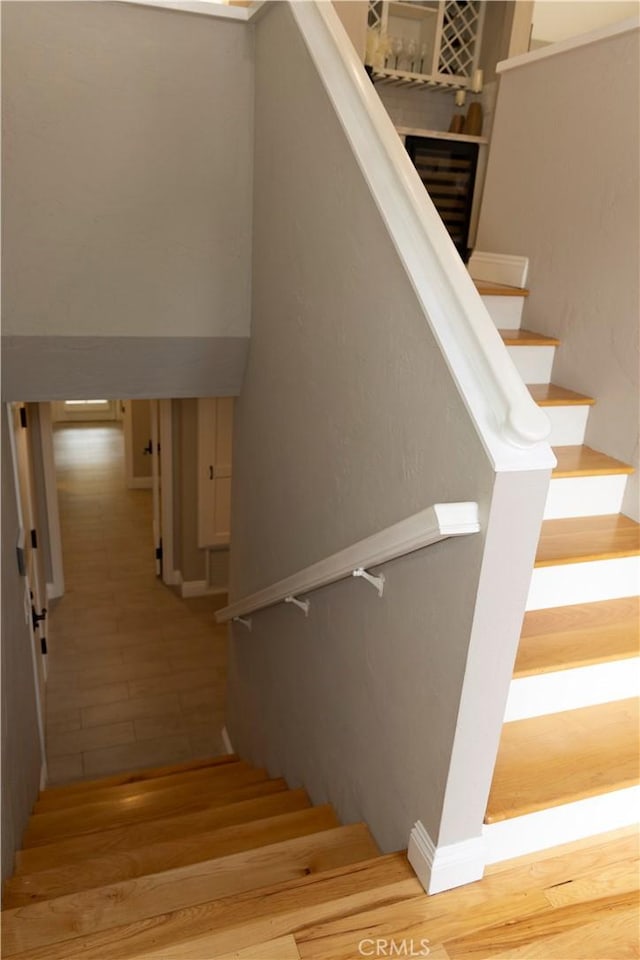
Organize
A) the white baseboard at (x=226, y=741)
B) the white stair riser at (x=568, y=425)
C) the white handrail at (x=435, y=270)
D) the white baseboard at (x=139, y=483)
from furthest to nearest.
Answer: the white baseboard at (x=139, y=483) → the white baseboard at (x=226, y=741) → the white stair riser at (x=568, y=425) → the white handrail at (x=435, y=270)

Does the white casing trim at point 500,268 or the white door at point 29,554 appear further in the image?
the white door at point 29,554

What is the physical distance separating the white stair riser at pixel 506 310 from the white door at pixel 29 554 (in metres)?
2.08

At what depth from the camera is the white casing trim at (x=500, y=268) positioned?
9.54 ft

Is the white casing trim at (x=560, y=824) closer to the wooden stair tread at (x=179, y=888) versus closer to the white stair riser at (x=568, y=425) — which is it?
the wooden stair tread at (x=179, y=888)

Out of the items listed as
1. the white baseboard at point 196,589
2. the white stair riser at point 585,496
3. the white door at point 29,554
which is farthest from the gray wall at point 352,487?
the white baseboard at point 196,589

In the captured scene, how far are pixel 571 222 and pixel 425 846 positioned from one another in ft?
7.24

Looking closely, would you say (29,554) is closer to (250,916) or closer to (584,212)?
(250,916)

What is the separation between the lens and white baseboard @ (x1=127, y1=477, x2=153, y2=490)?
7.75 metres

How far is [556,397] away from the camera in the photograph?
251cm

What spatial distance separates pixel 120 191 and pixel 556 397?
1765mm

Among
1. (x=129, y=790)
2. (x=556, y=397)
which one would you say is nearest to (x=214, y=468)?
(x=129, y=790)

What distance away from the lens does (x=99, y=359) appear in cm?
282

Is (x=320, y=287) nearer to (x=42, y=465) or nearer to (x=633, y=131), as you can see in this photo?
(x=633, y=131)

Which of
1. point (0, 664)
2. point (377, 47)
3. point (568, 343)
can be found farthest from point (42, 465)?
point (568, 343)
